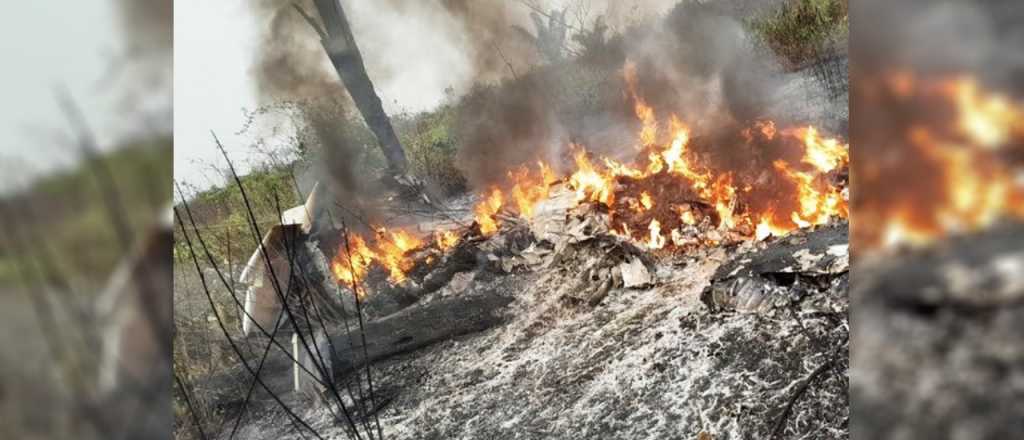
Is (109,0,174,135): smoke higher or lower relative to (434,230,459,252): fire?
higher

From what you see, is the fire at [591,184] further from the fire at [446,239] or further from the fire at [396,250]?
the fire at [396,250]

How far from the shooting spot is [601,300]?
4.11 meters

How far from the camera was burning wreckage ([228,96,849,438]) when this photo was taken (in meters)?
3.30

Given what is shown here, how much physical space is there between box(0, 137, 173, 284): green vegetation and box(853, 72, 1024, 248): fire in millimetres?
3247

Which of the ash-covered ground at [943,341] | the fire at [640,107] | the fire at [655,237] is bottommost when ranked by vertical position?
the ash-covered ground at [943,341]

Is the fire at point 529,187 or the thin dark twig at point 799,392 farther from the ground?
the fire at point 529,187

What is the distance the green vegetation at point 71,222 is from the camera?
2.84 metres

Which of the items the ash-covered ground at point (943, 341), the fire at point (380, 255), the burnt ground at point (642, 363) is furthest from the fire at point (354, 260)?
the ash-covered ground at point (943, 341)

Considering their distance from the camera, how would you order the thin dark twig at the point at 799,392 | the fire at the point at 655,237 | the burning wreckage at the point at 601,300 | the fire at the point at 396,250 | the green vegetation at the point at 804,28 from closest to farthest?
the thin dark twig at the point at 799,392, the burning wreckage at the point at 601,300, the green vegetation at the point at 804,28, the fire at the point at 655,237, the fire at the point at 396,250

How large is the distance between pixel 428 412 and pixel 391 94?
215 centimetres

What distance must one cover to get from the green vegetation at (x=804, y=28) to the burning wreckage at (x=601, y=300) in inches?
18.8

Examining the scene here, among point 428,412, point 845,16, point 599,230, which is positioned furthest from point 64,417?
point 845,16

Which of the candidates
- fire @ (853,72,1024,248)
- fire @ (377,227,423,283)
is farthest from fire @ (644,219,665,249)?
fire @ (853,72,1024,248)

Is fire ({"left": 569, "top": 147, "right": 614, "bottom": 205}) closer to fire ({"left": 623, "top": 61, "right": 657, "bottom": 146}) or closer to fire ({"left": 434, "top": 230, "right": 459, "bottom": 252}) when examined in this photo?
fire ({"left": 623, "top": 61, "right": 657, "bottom": 146})
